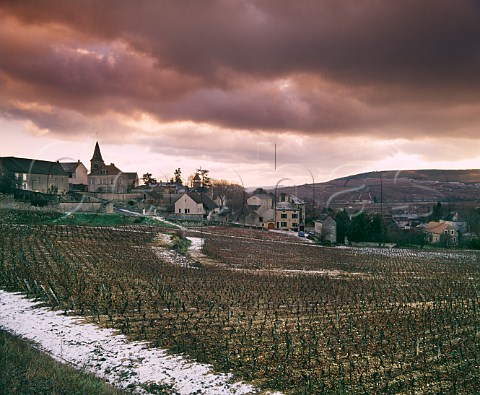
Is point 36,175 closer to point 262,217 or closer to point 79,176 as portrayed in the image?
point 79,176

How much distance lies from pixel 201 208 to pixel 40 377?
7183 centimetres

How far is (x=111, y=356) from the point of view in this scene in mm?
14781

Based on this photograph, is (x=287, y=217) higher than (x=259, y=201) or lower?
lower

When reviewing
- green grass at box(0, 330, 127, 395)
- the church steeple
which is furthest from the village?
green grass at box(0, 330, 127, 395)

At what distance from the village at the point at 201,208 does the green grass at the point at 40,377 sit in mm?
54505

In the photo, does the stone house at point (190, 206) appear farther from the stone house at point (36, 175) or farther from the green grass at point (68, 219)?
the stone house at point (36, 175)

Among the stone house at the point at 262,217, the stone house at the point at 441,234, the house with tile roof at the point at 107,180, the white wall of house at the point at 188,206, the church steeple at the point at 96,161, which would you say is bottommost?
the stone house at the point at 441,234

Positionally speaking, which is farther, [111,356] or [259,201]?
[259,201]

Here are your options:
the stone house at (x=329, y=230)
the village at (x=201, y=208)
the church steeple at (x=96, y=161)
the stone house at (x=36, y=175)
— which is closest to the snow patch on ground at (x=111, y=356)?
the village at (x=201, y=208)

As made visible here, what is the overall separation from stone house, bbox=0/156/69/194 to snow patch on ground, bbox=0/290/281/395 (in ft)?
217

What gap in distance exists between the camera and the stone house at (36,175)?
80.2 m

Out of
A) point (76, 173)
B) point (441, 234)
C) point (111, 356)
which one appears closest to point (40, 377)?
point (111, 356)

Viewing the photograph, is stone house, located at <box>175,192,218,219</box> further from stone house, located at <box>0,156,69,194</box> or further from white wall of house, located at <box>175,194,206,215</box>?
stone house, located at <box>0,156,69,194</box>

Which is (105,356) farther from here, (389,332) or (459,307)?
(459,307)
